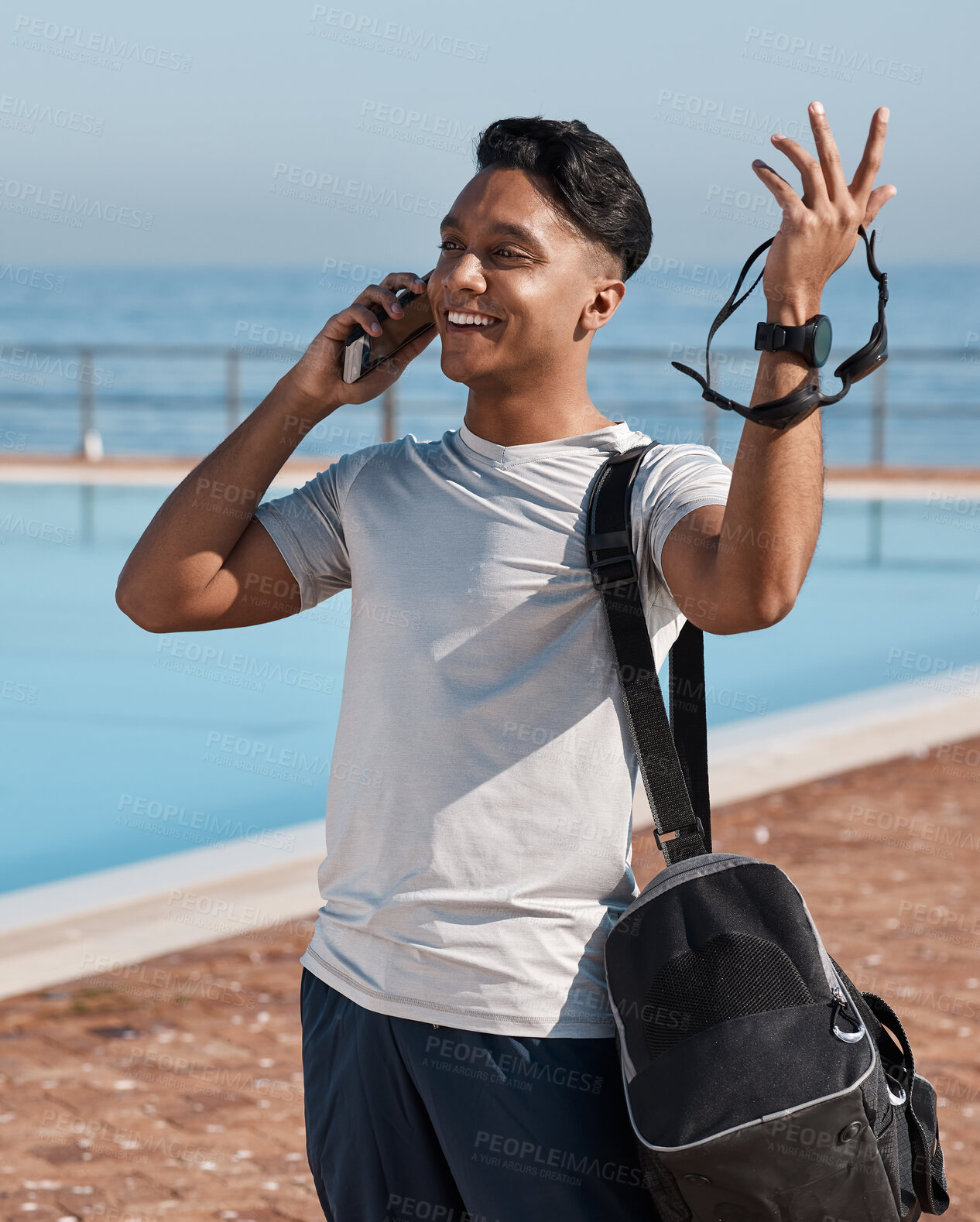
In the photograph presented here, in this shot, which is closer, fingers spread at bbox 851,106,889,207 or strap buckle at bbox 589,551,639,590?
fingers spread at bbox 851,106,889,207

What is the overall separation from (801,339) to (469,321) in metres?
0.40

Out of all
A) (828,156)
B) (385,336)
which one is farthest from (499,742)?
(828,156)

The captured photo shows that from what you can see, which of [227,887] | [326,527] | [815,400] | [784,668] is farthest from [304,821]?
[815,400]

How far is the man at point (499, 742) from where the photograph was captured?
1.56m

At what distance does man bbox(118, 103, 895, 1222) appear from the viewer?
1564mm

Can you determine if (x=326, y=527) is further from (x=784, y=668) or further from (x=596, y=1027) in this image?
(x=784, y=668)

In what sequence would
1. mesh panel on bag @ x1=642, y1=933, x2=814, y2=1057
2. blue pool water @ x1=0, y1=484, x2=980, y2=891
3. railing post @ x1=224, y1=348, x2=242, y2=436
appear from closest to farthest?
mesh panel on bag @ x1=642, y1=933, x2=814, y2=1057 < blue pool water @ x1=0, y1=484, x2=980, y2=891 < railing post @ x1=224, y1=348, x2=242, y2=436

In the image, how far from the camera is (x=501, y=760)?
5.30ft

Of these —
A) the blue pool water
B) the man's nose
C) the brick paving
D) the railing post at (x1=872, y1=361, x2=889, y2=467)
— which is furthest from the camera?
the railing post at (x1=872, y1=361, x2=889, y2=467)

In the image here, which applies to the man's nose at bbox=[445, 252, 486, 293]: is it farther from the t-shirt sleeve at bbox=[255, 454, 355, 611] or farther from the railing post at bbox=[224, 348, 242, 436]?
the railing post at bbox=[224, 348, 242, 436]

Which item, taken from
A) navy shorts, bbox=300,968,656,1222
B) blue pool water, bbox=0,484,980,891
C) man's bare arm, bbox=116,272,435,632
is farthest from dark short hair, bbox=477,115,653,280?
blue pool water, bbox=0,484,980,891

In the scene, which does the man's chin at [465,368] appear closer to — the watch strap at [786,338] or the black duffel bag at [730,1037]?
the black duffel bag at [730,1037]

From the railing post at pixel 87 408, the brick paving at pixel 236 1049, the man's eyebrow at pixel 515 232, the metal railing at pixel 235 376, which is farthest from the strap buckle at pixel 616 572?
the railing post at pixel 87 408

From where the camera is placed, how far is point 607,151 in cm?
170
